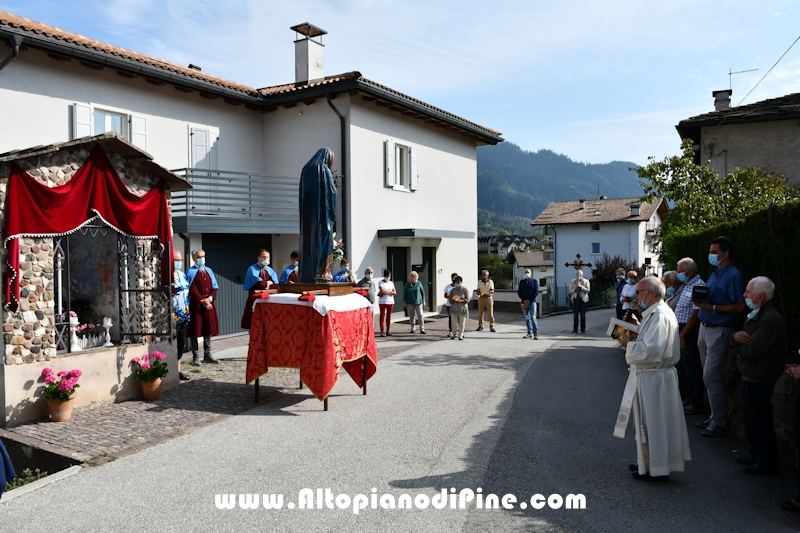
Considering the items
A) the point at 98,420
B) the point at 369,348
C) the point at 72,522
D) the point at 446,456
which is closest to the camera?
the point at 72,522

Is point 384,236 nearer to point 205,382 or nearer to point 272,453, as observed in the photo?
point 205,382

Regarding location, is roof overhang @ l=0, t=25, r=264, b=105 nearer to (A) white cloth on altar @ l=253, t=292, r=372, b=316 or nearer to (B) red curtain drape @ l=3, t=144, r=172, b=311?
(B) red curtain drape @ l=3, t=144, r=172, b=311

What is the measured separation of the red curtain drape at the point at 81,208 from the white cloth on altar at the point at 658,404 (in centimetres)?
660

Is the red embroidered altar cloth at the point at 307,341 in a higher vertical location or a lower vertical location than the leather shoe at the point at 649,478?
higher

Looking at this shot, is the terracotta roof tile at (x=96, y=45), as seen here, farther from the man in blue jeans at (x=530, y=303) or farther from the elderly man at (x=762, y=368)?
the elderly man at (x=762, y=368)

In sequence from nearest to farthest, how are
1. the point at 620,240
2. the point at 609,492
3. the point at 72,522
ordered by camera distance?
the point at 72,522, the point at 609,492, the point at 620,240

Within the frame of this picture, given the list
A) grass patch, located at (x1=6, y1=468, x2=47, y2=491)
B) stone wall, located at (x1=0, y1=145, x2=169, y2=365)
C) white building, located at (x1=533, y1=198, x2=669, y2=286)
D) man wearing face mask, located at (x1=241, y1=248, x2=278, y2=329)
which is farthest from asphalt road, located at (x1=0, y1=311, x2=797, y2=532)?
white building, located at (x1=533, y1=198, x2=669, y2=286)

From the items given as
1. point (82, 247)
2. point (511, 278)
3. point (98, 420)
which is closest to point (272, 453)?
point (98, 420)

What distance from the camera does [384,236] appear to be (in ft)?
58.6

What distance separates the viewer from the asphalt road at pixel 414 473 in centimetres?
444

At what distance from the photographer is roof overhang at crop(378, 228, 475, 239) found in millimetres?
17812

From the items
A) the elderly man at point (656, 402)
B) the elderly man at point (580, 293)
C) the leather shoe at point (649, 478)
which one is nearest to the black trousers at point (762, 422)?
the elderly man at point (656, 402)

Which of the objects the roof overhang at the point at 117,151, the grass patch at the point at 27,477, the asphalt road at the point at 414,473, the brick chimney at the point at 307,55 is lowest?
the grass patch at the point at 27,477

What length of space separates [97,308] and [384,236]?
9.99 metres
